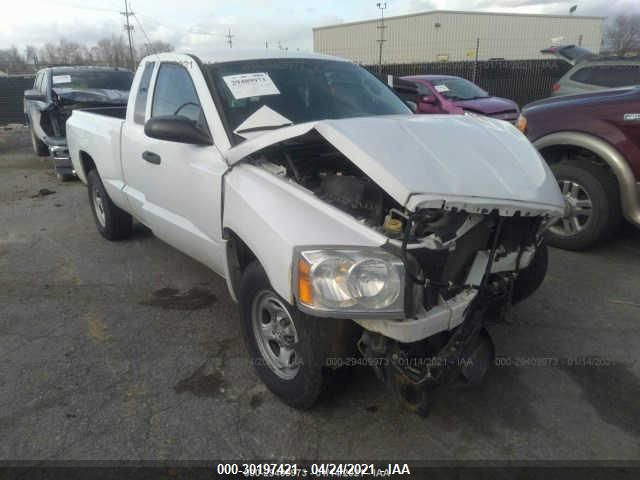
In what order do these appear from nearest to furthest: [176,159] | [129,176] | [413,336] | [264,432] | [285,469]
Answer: [413,336], [285,469], [264,432], [176,159], [129,176]

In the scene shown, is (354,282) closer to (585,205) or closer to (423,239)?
(423,239)

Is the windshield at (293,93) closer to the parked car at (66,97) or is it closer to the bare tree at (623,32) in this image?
the parked car at (66,97)

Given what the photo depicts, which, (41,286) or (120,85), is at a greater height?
(120,85)

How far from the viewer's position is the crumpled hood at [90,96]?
8596mm

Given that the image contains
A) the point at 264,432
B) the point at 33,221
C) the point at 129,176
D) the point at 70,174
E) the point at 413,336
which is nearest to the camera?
the point at 413,336

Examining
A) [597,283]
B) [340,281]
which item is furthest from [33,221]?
[597,283]

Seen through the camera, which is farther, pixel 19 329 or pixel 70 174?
pixel 70 174

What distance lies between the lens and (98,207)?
5359 millimetres

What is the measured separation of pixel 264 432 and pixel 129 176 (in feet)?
8.47

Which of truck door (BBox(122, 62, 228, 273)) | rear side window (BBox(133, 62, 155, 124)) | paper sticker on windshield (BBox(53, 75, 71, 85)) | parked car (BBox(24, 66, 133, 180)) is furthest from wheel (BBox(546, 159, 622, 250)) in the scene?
paper sticker on windshield (BBox(53, 75, 71, 85))

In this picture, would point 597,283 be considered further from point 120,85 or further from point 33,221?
point 120,85

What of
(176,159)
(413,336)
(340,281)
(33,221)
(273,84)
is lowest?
(33,221)

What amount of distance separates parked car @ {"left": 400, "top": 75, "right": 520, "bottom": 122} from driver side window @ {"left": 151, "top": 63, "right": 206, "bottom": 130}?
7.13 metres

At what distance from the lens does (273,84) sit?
3326 mm
